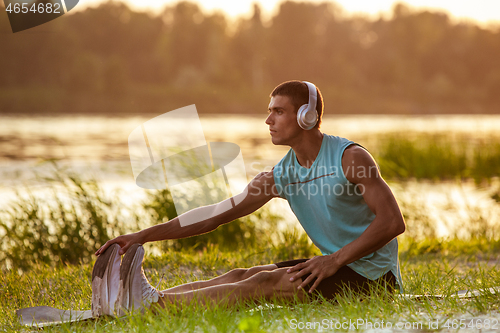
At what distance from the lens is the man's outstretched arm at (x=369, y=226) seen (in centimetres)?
306

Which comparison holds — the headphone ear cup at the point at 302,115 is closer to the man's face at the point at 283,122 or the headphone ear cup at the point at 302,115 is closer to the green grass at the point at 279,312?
the man's face at the point at 283,122

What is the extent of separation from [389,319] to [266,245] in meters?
3.11

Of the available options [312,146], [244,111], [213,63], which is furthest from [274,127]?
[213,63]

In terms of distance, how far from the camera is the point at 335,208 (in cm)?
324

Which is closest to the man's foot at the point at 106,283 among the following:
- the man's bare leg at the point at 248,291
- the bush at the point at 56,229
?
the man's bare leg at the point at 248,291

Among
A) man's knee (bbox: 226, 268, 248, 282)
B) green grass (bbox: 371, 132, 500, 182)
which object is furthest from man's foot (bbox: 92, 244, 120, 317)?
green grass (bbox: 371, 132, 500, 182)

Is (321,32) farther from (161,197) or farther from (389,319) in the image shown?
(389,319)

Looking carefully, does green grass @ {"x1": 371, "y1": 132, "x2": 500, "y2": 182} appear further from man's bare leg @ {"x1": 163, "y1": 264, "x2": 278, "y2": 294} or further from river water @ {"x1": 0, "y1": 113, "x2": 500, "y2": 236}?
man's bare leg @ {"x1": 163, "y1": 264, "x2": 278, "y2": 294}

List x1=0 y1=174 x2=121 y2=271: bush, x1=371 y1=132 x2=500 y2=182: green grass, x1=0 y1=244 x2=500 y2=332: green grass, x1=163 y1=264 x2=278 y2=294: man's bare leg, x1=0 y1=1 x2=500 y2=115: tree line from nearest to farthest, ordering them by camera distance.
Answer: x1=0 y1=244 x2=500 y2=332: green grass
x1=163 y1=264 x2=278 y2=294: man's bare leg
x1=0 y1=174 x2=121 y2=271: bush
x1=371 y1=132 x2=500 y2=182: green grass
x1=0 y1=1 x2=500 y2=115: tree line

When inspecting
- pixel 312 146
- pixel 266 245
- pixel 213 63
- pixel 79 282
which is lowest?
pixel 266 245

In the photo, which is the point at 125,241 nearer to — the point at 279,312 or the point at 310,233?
the point at 279,312

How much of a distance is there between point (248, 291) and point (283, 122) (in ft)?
3.36

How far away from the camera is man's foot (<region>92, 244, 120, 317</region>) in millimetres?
3158

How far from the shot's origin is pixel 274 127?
10.9 feet
